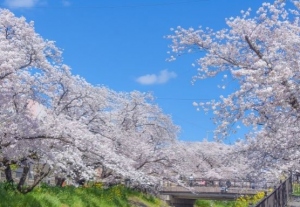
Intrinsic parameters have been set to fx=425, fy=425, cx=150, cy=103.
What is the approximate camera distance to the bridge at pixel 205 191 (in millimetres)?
33281

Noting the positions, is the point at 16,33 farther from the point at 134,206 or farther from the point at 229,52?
the point at 134,206

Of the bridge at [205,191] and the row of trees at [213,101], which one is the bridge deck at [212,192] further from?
the row of trees at [213,101]

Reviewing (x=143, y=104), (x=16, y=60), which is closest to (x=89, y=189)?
(x=143, y=104)

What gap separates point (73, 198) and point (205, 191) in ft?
56.1

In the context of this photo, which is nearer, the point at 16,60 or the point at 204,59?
the point at 16,60

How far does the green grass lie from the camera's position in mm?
15086

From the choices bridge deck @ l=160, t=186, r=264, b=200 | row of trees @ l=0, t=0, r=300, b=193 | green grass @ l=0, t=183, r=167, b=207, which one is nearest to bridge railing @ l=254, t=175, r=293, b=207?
row of trees @ l=0, t=0, r=300, b=193

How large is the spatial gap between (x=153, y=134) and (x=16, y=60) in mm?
22537

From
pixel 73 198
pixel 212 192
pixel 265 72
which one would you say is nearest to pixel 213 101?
pixel 265 72

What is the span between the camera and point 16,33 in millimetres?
13789

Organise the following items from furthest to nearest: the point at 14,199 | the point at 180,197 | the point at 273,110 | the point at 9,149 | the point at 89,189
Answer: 1. the point at 180,197
2. the point at 89,189
3. the point at 14,199
4. the point at 9,149
5. the point at 273,110

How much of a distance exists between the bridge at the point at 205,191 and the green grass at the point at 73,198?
4.34 metres

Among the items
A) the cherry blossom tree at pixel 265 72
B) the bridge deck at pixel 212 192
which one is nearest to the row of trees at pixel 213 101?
the cherry blossom tree at pixel 265 72

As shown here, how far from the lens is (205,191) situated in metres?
34.6
